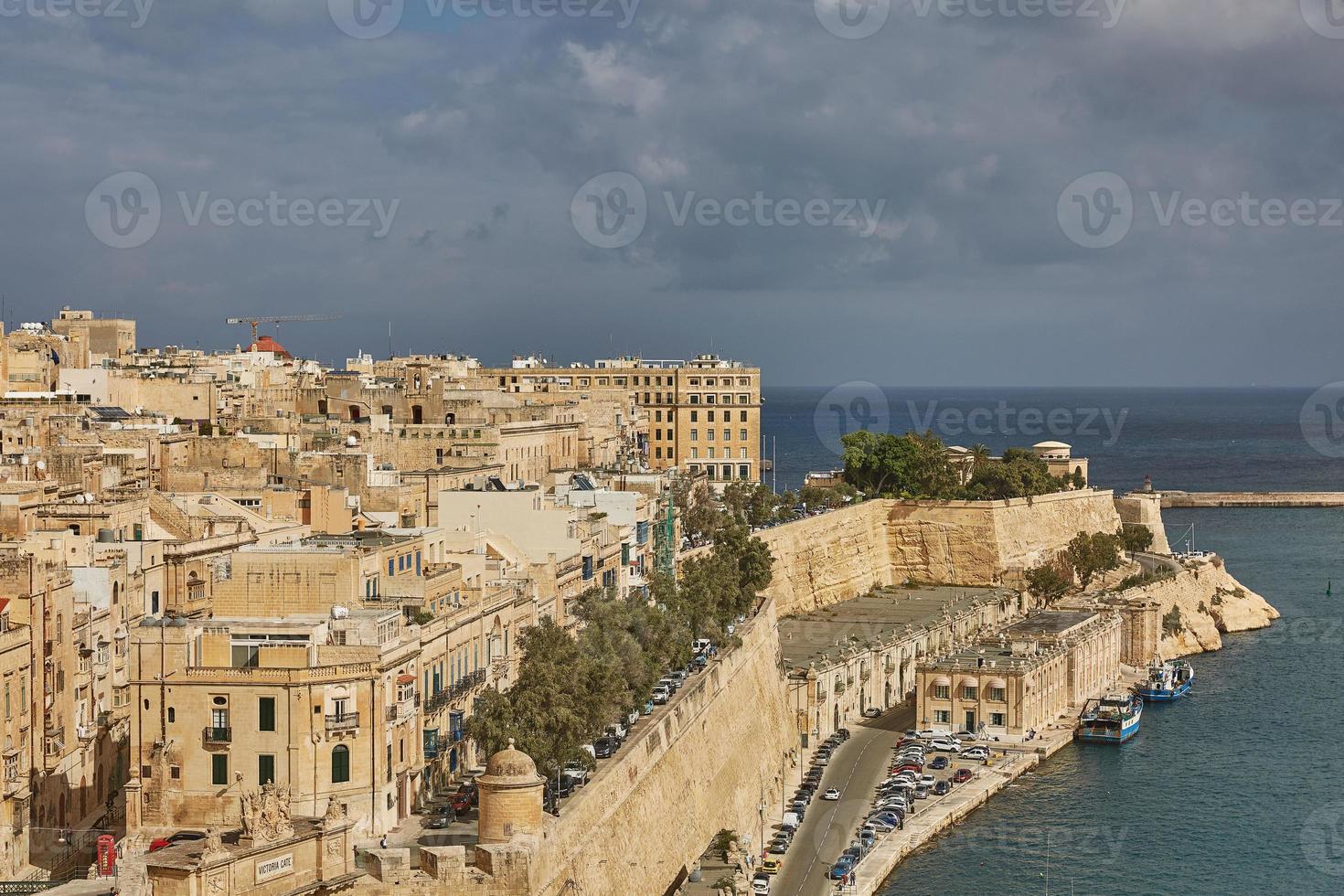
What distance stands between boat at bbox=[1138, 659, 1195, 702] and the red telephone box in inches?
1765

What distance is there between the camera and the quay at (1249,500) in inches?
5340

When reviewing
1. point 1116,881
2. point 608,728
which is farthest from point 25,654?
point 1116,881

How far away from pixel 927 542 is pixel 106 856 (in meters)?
55.7

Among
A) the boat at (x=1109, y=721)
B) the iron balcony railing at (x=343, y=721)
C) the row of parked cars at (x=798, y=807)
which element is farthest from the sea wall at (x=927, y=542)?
the iron balcony railing at (x=343, y=721)

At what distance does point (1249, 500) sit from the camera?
449 ft

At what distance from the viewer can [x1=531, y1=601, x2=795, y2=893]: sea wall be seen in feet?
95.2

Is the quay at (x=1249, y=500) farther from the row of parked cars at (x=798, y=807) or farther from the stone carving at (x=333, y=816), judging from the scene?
the stone carving at (x=333, y=816)

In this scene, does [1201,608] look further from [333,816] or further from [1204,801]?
[333,816]

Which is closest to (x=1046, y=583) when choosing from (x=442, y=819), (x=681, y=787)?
(x=681, y=787)

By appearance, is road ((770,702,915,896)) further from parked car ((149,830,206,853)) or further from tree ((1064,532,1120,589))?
tree ((1064,532,1120,589))

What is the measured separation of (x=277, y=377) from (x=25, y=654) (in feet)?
150

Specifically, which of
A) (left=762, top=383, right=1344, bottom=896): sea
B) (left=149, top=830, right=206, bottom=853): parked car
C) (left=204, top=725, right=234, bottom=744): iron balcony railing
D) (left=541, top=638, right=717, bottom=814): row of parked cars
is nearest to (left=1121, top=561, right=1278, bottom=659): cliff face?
(left=762, top=383, right=1344, bottom=896): sea

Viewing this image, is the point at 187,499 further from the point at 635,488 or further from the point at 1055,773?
the point at 1055,773

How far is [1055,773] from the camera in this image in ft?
177
